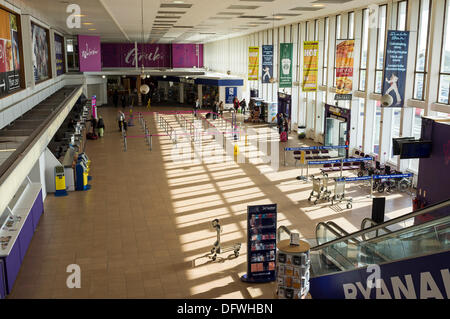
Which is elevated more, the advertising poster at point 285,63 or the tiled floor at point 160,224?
the advertising poster at point 285,63

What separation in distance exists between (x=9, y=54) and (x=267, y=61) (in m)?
13.3

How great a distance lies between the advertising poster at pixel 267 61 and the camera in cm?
2214

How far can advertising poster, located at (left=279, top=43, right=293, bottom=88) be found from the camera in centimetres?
1912

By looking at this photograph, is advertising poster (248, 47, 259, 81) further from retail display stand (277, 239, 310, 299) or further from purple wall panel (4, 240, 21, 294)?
retail display stand (277, 239, 310, 299)

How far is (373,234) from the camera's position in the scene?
662 centimetres

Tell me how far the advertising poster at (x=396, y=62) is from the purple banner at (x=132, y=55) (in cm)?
3346

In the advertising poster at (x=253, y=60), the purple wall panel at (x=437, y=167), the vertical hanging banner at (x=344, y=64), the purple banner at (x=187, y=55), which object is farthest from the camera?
the purple banner at (x=187, y=55)

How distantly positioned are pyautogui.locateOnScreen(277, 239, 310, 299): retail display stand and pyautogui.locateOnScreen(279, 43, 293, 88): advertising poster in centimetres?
1323

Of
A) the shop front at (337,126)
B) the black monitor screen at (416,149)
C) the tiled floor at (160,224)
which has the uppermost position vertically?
the black monitor screen at (416,149)

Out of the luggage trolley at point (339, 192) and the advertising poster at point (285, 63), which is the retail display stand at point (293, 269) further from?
the advertising poster at point (285, 63)

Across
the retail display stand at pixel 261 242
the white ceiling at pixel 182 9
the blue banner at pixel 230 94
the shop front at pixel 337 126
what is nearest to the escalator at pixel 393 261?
the retail display stand at pixel 261 242
